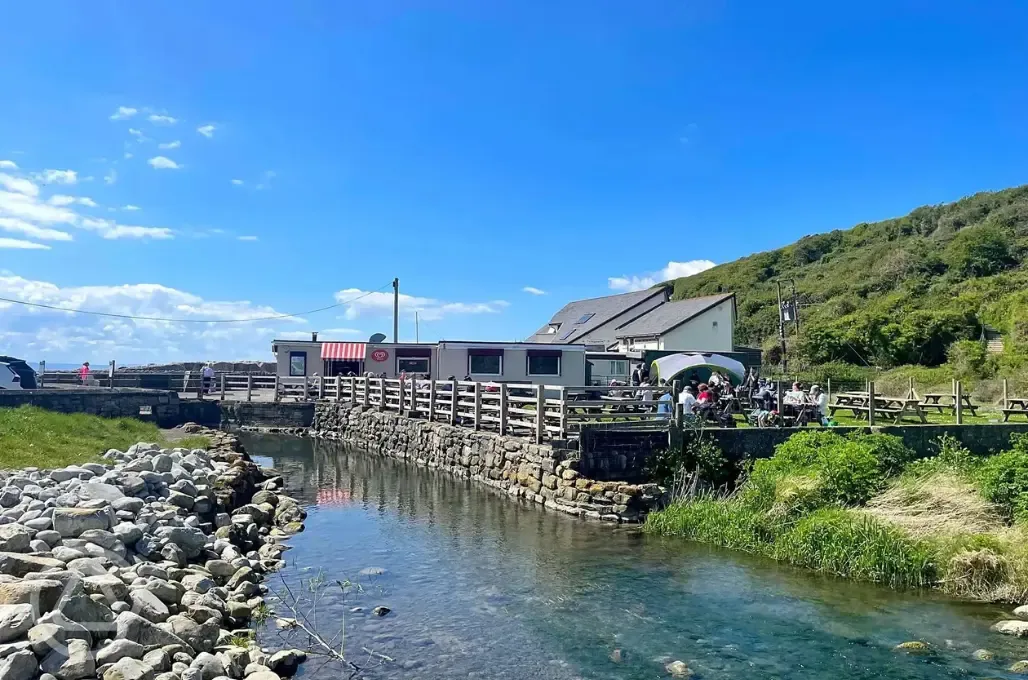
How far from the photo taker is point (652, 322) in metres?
36.5

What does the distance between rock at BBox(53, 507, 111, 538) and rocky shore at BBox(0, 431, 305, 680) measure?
14 millimetres

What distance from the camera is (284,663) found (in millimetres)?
7676

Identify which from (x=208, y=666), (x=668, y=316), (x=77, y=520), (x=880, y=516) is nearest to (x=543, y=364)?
(x=668, y=316)

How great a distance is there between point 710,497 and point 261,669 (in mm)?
9461

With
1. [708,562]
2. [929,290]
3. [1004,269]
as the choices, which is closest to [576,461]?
[708,562]

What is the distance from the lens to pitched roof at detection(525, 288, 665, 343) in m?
42.1

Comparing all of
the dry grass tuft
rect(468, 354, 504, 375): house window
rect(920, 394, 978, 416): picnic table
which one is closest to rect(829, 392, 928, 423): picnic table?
rect(920, 394, 978, 416): picnic table

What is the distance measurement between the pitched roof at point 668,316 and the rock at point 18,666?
97.4ft

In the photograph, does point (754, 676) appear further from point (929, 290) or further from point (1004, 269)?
point (1004, 269)

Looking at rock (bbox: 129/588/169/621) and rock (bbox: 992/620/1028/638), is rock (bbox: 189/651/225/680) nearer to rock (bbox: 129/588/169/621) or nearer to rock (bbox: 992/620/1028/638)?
rock (bbox: 129/588/169/621)

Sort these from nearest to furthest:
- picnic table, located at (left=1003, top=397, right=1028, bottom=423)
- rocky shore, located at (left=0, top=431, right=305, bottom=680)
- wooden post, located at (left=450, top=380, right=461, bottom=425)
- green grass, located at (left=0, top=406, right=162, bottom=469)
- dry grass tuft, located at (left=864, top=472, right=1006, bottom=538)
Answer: rocky shore, located at (left=0, top=431, right=305, bottom=680)
dry grass tuft, located at (left=864, top=472, right=1006, bottom=538)
green grass, located at (left=0, top=406, right=162, bottom=469)
picnic table, located at (left=1003, top=397, right=1028, bottom=423)
wooden post, located at (left=450, top=380, right=461, bottom=425)

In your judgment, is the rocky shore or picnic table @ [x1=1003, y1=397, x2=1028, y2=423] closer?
the rocky shore

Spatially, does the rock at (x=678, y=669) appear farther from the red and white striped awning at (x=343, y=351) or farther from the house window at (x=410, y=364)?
the red and white striped awning at (x=343, y=351)

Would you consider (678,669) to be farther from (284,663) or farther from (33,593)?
(33,593)
